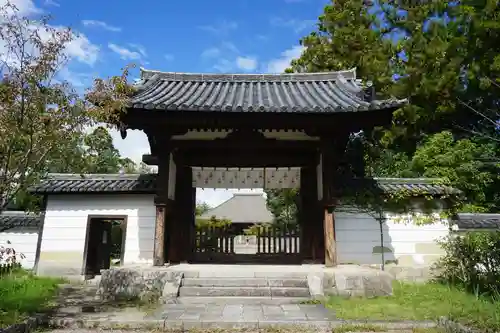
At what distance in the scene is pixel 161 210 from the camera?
28.6 ft

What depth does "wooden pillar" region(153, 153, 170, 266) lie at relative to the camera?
8.50 m

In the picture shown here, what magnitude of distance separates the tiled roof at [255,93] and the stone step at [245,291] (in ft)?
12.0

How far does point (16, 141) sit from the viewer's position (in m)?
5.16

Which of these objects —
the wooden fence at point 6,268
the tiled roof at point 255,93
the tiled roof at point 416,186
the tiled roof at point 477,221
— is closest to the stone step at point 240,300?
the tiled roof at point 255,93

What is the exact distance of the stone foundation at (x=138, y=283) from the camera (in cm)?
738

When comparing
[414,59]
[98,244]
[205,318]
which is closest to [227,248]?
[98,244]

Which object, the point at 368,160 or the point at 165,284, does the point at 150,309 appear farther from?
the point at 368,160

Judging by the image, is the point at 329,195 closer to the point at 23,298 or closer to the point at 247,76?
the point at 247,76

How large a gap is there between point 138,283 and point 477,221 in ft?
31.7

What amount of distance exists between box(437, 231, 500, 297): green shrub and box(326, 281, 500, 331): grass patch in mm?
463

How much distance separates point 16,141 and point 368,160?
1691cm

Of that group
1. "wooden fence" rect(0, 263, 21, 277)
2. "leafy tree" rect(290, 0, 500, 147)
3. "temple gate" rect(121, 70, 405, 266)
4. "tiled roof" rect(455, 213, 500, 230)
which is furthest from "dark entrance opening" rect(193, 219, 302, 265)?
"leafy tree" rect(290, 0, 500, 147)

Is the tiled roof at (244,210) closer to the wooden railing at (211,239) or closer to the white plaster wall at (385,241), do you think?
the wooden railing at (211,239)

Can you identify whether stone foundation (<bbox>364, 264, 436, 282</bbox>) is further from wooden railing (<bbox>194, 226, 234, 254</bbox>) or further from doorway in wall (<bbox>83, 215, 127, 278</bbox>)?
doorway in wall (<bbox>83, 215, 127, 278</bbox>)
